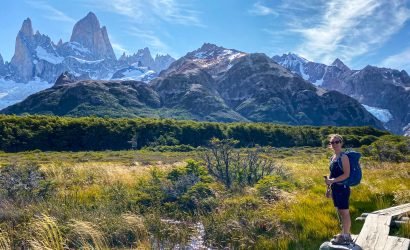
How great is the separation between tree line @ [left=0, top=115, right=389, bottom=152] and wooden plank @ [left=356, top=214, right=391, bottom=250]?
65.8m

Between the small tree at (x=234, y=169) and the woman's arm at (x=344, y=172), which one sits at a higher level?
Result: the woman's arm at (x=344, y=172)

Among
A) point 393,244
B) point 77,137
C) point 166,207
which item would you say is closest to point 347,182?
→ point 393,244

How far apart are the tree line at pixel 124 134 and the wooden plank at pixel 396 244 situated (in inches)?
2664

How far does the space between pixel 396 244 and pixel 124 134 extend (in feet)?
274

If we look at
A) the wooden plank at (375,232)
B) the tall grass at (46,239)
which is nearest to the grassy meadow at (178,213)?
the tall grass at (46,239)

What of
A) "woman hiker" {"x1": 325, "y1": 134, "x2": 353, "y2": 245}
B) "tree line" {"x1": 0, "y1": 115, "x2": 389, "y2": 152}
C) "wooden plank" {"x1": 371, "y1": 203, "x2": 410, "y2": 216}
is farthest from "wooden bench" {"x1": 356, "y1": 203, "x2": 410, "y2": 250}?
"tree line" {"x1": 0, "y1": 115, "x2": 389, "y2": 152}

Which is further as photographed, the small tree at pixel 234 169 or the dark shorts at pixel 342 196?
the small tree at pixel 234 169

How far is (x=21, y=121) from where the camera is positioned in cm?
8162

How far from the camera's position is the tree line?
77.7 m

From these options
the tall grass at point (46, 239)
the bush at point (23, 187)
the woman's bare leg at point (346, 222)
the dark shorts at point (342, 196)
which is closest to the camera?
the tall grass at point (46, 239)

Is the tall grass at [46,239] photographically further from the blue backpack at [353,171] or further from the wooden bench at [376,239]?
the blue backpack at [353,171]

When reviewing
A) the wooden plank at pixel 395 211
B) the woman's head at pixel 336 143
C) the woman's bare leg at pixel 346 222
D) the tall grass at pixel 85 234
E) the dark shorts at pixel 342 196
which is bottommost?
the tall grass at pixel 85 234

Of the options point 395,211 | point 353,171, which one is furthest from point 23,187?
point 395,211

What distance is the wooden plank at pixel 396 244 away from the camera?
26.7ft
